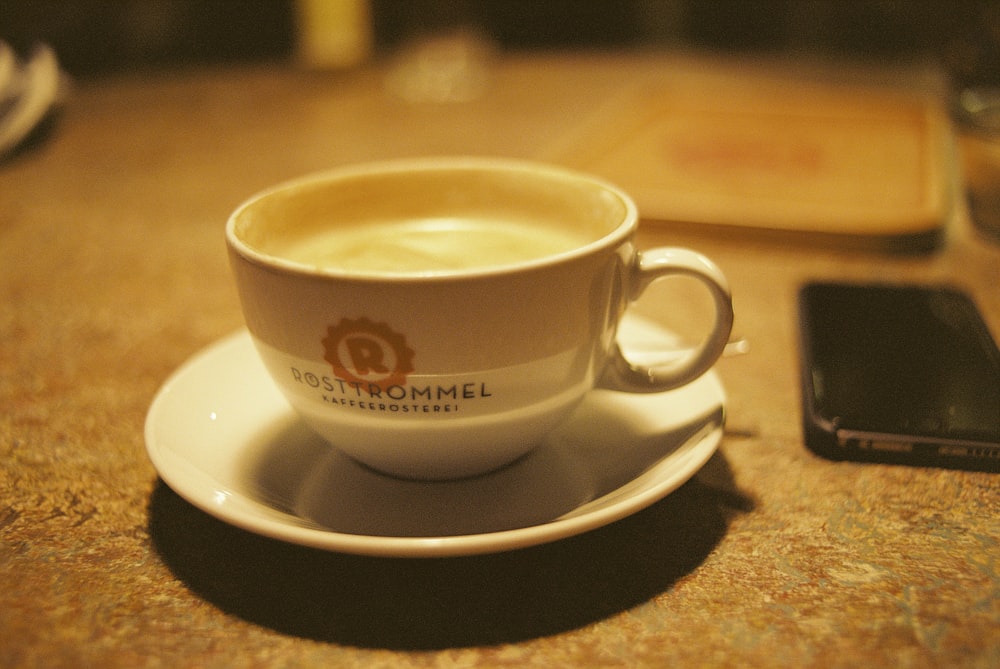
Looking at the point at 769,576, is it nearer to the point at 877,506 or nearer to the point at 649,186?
the point at 877,506

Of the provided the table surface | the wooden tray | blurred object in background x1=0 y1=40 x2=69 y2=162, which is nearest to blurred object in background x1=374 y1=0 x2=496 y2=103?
the wooden tray

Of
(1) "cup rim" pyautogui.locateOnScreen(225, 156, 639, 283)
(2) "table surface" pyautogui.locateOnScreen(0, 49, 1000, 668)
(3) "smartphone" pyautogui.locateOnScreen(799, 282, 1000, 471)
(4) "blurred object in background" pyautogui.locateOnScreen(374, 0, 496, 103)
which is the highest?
(1) "cup rim" pyautogui.locateOnScreen(225, 156, 639, 283)

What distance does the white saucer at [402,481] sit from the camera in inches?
12.8

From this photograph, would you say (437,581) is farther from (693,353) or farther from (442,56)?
(442,56)

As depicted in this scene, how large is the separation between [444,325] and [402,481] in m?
0.10

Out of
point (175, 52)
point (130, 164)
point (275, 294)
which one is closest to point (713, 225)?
point (275, 294)

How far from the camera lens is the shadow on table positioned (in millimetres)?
316

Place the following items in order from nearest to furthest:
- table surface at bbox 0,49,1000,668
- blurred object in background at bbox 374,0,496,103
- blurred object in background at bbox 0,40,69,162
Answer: table surface at bbox 0,49,1000,668
blurred object in background at bbox 0,40,69,162
blurred object in background at bbox 374,0,496,103

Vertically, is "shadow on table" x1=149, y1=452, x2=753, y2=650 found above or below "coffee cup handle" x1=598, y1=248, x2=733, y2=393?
below

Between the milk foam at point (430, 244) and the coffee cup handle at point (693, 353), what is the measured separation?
0.22 feet

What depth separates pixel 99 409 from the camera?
0.51 metres

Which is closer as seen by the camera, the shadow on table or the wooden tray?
the shadow on table

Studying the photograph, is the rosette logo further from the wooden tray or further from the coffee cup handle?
the wooden tray

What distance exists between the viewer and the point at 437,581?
337 millimetres
